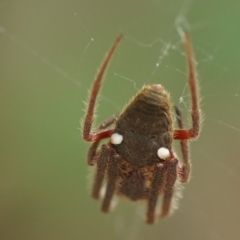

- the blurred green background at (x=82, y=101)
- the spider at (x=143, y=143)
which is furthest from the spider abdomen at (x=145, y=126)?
the blurred green background at (x=82, y=101)

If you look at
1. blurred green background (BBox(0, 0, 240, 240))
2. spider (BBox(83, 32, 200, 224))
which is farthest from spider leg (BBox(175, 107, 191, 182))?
blurred green background (BBox(0, 0, 240, 240))

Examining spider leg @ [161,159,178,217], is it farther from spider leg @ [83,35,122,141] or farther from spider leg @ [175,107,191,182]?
Result: spider leg @ [83,35,122,141]

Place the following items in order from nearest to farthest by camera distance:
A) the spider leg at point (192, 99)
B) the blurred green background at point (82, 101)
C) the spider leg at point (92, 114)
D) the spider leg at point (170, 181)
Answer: the spider leg at point (192, 99) → the spider leg at point (92, 114) → the spider leg at point (170, 181) → the blurred green background at point (82, 101)

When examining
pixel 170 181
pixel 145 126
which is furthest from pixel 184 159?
pixel 145 126

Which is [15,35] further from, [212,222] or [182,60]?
[212,222]

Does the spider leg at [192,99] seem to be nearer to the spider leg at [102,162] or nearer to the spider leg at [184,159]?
the spider leg at [184,159]

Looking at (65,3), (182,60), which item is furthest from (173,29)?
(65,3)
